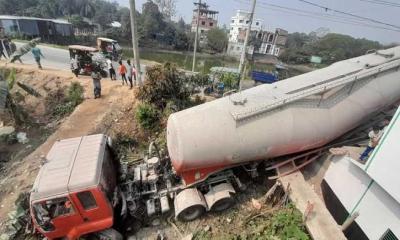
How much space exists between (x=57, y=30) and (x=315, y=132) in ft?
132

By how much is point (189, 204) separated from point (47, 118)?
9.79m

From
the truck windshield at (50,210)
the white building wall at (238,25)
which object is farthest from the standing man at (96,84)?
the white building wall at (238,25)

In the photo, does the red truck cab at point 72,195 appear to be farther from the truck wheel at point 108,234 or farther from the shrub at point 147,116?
the shrub at point 147,116

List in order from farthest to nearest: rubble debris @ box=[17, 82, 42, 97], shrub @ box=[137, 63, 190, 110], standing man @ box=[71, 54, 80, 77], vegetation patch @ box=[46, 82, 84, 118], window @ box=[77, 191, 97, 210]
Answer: standing man @ box=[71, 54, 80, 77] < vegetation patch @ box=[46, 82, 84, 118] < rubble debris @ box=[17, 82, 42, 97] < shrub @ box=[137, 63, 190, 110] < window @ box=[77, 191, 97, 210]

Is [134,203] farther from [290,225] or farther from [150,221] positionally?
[290,225]

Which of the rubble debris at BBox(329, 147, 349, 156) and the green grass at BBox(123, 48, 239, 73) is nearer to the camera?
the rubble debris at BBox(329, 147, 349, 156)

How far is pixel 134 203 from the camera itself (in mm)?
5641

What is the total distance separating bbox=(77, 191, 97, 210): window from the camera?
4.51 meters

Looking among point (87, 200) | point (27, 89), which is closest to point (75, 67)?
point (27, 89)

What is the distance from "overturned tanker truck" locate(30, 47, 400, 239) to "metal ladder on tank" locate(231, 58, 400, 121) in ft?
0.08

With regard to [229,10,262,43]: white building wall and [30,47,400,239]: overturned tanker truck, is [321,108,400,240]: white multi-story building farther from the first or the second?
[229,10,262,43]: white building wall

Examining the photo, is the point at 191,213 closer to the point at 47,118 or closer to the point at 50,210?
the point at 50,210

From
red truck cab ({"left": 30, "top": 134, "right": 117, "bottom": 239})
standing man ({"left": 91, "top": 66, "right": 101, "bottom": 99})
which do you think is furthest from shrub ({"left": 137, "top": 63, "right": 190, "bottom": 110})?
red truck cab ({"left": 30, "top": 134, "right": 117, "bottom": 239})

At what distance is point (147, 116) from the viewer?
8.72 m
